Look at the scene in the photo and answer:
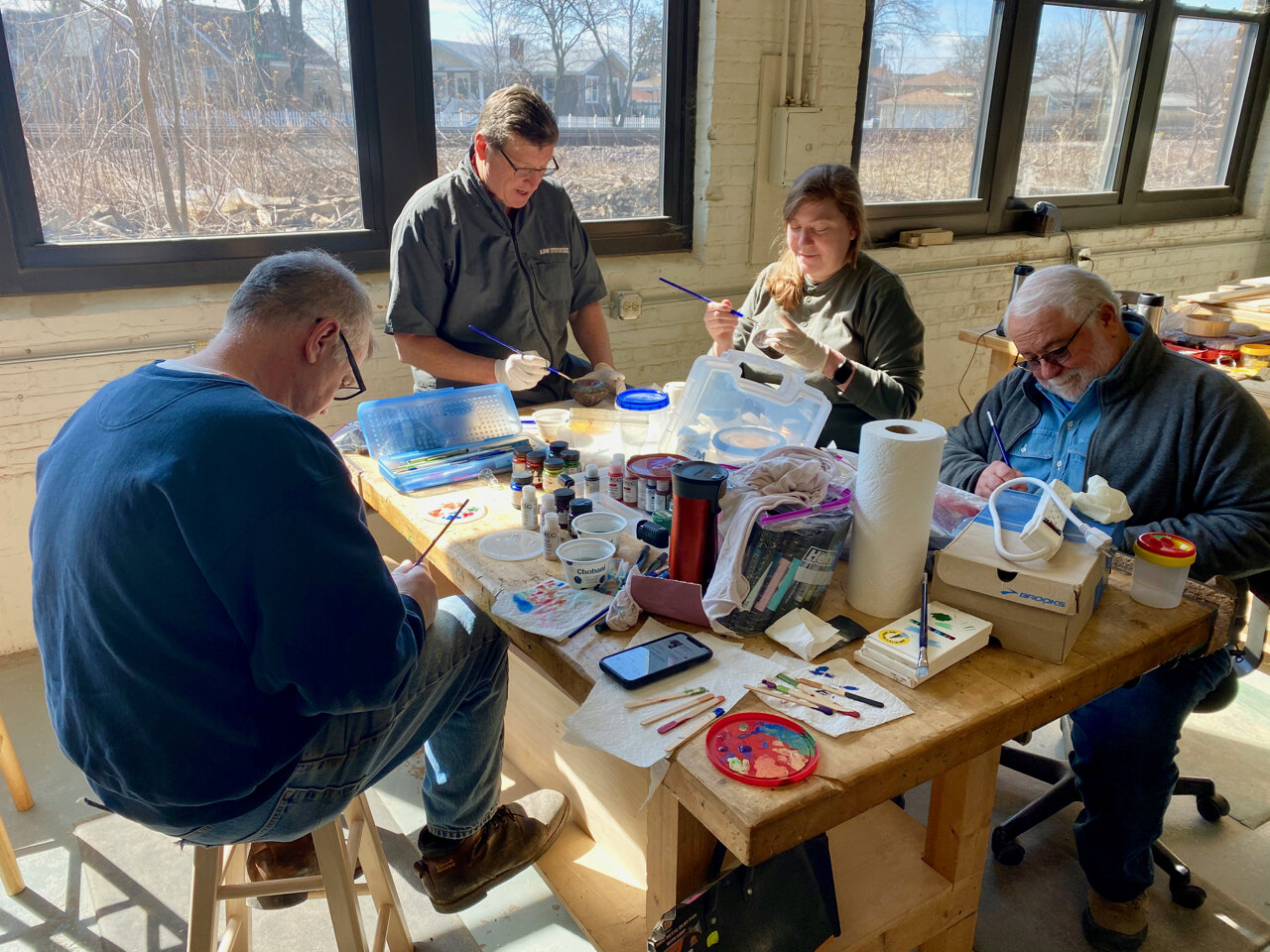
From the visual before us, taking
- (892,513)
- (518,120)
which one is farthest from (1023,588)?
(518,120)

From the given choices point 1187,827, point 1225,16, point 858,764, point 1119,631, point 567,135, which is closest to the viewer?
point 858,764

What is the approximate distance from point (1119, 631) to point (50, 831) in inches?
94.7

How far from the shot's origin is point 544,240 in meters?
2.71

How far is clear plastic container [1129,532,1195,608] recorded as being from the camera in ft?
4.66

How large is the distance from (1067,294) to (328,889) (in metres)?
1.82

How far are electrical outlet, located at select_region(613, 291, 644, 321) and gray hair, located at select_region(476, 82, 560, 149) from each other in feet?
3.69

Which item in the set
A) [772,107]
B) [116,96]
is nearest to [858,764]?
[116,96]

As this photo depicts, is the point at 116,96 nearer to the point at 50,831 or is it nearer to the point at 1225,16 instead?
the point at 50,831

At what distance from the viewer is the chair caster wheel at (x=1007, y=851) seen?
6.64ft

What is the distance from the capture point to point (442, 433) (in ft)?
7.33

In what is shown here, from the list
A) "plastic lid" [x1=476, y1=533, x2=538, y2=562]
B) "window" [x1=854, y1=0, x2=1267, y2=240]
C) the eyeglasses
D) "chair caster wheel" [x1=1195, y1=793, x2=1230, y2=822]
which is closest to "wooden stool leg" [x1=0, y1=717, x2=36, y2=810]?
"plastic lid" [x1=476, y1=533, x2=538, y2=562]

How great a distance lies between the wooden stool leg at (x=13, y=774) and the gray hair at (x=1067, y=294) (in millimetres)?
2578

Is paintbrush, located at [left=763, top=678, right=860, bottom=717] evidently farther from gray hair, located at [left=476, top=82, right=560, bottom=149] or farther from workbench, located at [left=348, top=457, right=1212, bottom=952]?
gray hair, located at [left=476, top=82, right=560, bottom=149]

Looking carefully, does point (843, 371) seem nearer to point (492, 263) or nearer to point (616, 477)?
point (616, 477)
